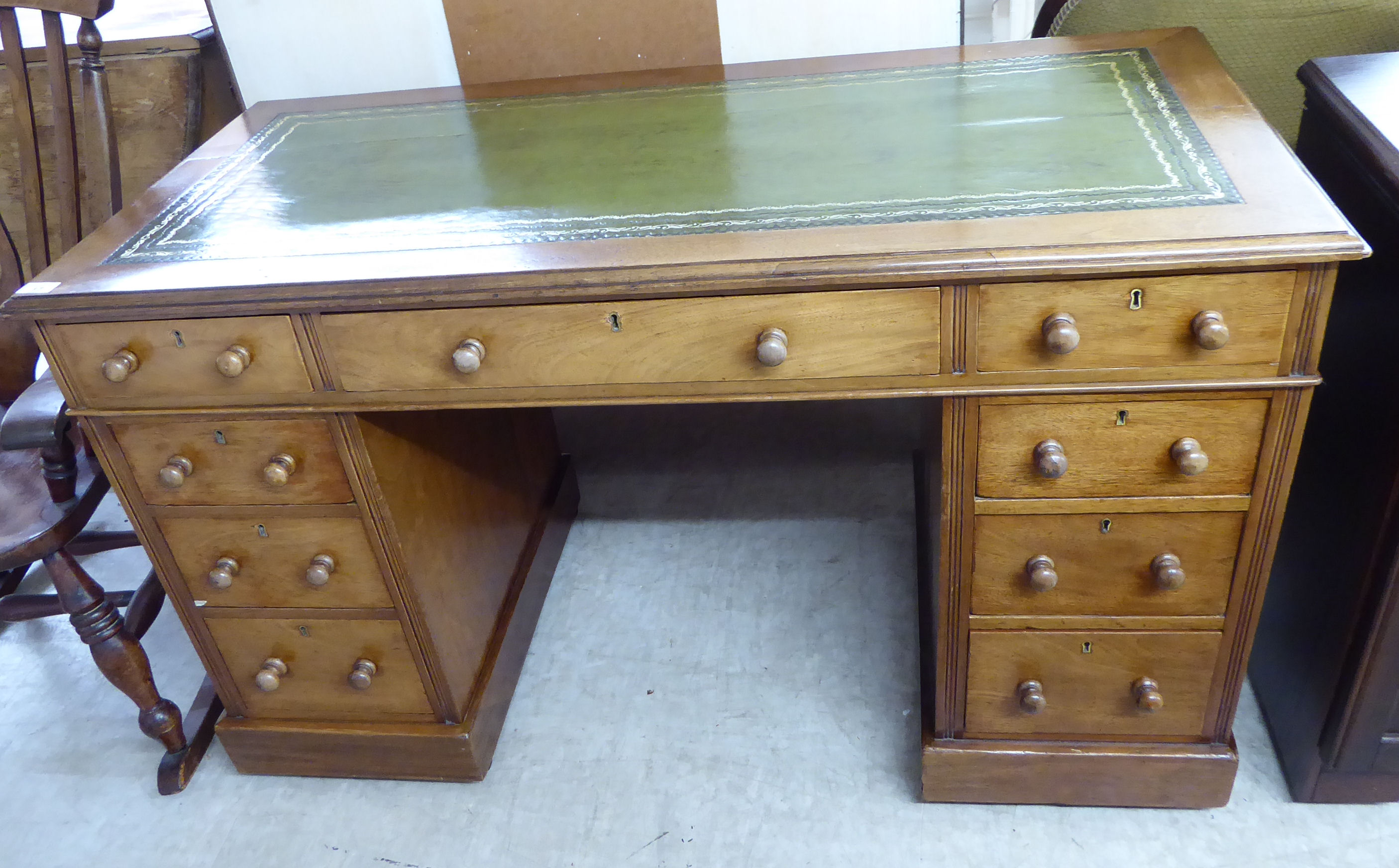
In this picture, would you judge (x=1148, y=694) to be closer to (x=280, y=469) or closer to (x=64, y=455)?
(x=280, y=469)

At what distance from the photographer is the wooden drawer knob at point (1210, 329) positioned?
1047 millimetres

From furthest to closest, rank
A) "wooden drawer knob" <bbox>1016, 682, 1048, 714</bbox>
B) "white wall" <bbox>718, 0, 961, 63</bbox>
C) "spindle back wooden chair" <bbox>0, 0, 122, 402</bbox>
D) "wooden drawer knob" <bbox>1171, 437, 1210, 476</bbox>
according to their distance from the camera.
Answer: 1. "white wall" <bbox>718, 0, 961, 63</bbox>
2. "spindle back wooden chair" <bbox>0, 0, 122, 402</bbox>
3. "wooden drawer knob" <bbox>1016, 682, 1048, 714</bbox>
4. "wooden drawer knob" <bbox>1171, 437, 1210, 476</bbox>

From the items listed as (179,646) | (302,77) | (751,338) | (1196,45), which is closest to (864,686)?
(751,338)

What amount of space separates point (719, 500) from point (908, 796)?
2.64 ft

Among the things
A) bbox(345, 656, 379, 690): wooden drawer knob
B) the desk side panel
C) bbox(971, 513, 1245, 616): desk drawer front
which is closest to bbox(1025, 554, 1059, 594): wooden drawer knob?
bbox(971, 513, 1245, 616): desk drawer front

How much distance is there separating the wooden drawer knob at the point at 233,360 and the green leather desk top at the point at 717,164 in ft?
0.38

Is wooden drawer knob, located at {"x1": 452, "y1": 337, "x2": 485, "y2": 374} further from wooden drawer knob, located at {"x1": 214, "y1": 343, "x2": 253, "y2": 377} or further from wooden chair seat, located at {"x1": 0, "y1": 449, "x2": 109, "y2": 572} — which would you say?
wooden chair seat, located at {"x1": 0, "y1": 449, "x2": 109, "y2": 572}

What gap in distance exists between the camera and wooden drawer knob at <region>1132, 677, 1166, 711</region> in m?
1.35

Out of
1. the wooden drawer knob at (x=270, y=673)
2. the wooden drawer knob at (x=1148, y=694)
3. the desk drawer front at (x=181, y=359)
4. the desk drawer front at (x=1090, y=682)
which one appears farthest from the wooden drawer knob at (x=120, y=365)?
the wooden drawer knob at (x=1148, y=694)

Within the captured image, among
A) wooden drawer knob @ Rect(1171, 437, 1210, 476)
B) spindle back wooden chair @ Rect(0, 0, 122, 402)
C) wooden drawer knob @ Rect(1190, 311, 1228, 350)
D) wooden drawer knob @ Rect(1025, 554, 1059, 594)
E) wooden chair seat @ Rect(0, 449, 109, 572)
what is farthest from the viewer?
spindle back wooden chair @ Rect(0, 0, 122, 402)

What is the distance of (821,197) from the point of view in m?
1.21

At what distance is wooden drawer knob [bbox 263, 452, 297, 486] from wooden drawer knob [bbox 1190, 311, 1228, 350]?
3.53 ft

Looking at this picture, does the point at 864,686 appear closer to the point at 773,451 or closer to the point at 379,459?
the point at 773,451

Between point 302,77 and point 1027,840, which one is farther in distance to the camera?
point 302,77
